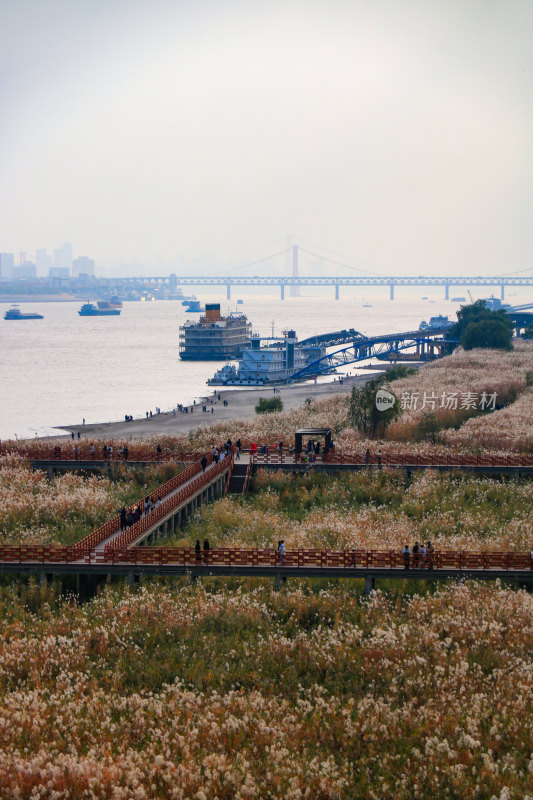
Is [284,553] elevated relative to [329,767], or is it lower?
elevated

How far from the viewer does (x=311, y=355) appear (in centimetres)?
13425

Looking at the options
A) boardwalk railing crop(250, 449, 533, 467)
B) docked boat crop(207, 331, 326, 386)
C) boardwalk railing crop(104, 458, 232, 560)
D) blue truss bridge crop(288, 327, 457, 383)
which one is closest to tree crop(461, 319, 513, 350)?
blue truss bridge crop(288, 327, 457, 383)

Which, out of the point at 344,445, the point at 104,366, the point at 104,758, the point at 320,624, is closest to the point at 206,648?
the point at 320,624

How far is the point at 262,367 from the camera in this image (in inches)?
4574

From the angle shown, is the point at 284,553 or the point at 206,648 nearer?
the point at 206,648

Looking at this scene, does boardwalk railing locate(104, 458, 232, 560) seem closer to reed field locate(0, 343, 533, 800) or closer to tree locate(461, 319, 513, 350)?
reed field locate(0, 343, 533, 800)

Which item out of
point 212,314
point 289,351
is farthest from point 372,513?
point 212,314

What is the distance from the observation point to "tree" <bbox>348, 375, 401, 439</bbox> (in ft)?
191

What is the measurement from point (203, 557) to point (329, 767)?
35.2ft

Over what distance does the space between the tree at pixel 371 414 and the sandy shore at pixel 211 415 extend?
14.6 metres

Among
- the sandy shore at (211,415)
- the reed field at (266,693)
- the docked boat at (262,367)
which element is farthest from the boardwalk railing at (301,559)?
the docked boat at (262,367)

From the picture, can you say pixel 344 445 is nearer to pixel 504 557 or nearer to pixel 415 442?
pixel 415 442

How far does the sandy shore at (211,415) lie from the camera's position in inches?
2847

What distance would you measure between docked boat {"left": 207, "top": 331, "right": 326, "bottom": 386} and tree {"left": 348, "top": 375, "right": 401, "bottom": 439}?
5348 cm
